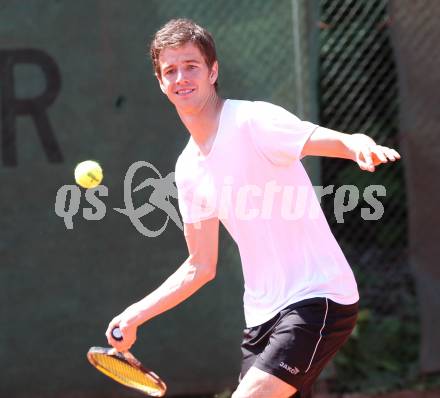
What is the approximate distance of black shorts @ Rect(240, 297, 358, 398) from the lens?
2941 mm

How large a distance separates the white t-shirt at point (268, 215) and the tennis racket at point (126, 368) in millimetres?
478

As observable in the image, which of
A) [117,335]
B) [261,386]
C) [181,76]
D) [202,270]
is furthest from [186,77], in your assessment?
[261,386]

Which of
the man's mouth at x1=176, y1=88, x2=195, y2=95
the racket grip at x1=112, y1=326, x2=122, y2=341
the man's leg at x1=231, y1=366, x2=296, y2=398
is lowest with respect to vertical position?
the racket grip at x1=112, y1=326, x2=122, y2=341

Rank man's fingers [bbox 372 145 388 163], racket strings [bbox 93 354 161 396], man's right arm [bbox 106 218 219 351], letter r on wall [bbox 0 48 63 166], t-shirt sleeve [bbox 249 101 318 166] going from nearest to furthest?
man's fingers [bbox 372 145 388 163]
t-shirt sleeve [bbox 249 101 318 166]
man's right arm [bbox 106 218 219 351]
racket strings [bbox 93 354 161 396]
letter r on wall [bbox 0 48 63 166]

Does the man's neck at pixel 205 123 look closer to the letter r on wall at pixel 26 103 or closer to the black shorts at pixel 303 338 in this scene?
the black shorts at pixel 303 338

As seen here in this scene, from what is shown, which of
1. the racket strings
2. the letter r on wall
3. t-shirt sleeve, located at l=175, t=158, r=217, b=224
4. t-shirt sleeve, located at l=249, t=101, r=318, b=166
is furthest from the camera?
the letter r on wall

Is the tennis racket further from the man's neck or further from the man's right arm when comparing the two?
the man's neck

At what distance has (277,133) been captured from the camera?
2.92 metres

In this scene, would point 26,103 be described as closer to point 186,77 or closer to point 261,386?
point 186,77

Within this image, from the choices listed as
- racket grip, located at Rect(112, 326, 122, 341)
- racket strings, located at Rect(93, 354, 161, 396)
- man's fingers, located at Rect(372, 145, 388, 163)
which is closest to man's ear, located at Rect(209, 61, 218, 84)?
man's fingers, located at Rect(372, 145, 388, 163)

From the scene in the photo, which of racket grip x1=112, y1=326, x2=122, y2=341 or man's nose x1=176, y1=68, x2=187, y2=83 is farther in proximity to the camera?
racket grip x1=112, y1=326, x2=122, y2=341

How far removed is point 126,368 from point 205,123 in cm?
97

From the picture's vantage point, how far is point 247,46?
476 cm

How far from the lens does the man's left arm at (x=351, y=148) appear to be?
8.31 ft
